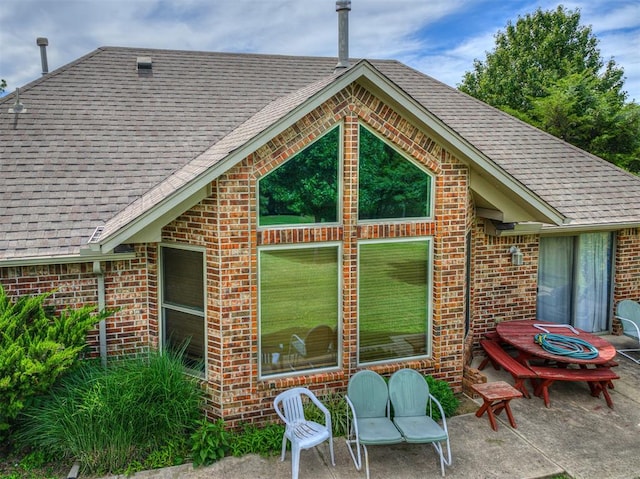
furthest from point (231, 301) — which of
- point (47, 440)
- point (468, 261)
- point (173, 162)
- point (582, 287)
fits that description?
point (582, 287)

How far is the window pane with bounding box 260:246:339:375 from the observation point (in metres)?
6.96

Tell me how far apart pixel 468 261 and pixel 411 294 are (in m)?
1.83

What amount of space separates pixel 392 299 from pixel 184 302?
286cm

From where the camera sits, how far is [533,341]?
329 inches

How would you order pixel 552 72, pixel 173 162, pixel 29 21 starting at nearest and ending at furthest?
1. pixel 173 162
2. pixel 29 21
3. pixel 552 72

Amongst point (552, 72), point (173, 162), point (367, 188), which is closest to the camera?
point (367, 188)

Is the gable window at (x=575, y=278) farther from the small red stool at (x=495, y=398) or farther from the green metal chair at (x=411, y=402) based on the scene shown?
the green metal chair at (x=411, y=402)

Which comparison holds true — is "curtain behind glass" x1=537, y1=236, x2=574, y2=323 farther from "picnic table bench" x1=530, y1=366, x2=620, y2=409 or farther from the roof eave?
the roof eave

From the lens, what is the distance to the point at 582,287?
10.3 m

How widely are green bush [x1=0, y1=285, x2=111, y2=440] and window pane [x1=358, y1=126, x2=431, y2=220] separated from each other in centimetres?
368

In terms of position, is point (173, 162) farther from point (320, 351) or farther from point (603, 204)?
point (603, 204)

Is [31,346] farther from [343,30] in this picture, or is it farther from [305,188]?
[343,30]

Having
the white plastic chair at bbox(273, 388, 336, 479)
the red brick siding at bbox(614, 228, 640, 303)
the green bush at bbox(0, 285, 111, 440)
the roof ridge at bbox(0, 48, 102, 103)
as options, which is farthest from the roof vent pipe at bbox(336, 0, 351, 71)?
the red brick siding at bbox(614, 228, 640, 303)

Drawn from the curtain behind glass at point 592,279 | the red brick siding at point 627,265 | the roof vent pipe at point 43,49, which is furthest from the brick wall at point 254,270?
the roof vent pipe at point 43,49
